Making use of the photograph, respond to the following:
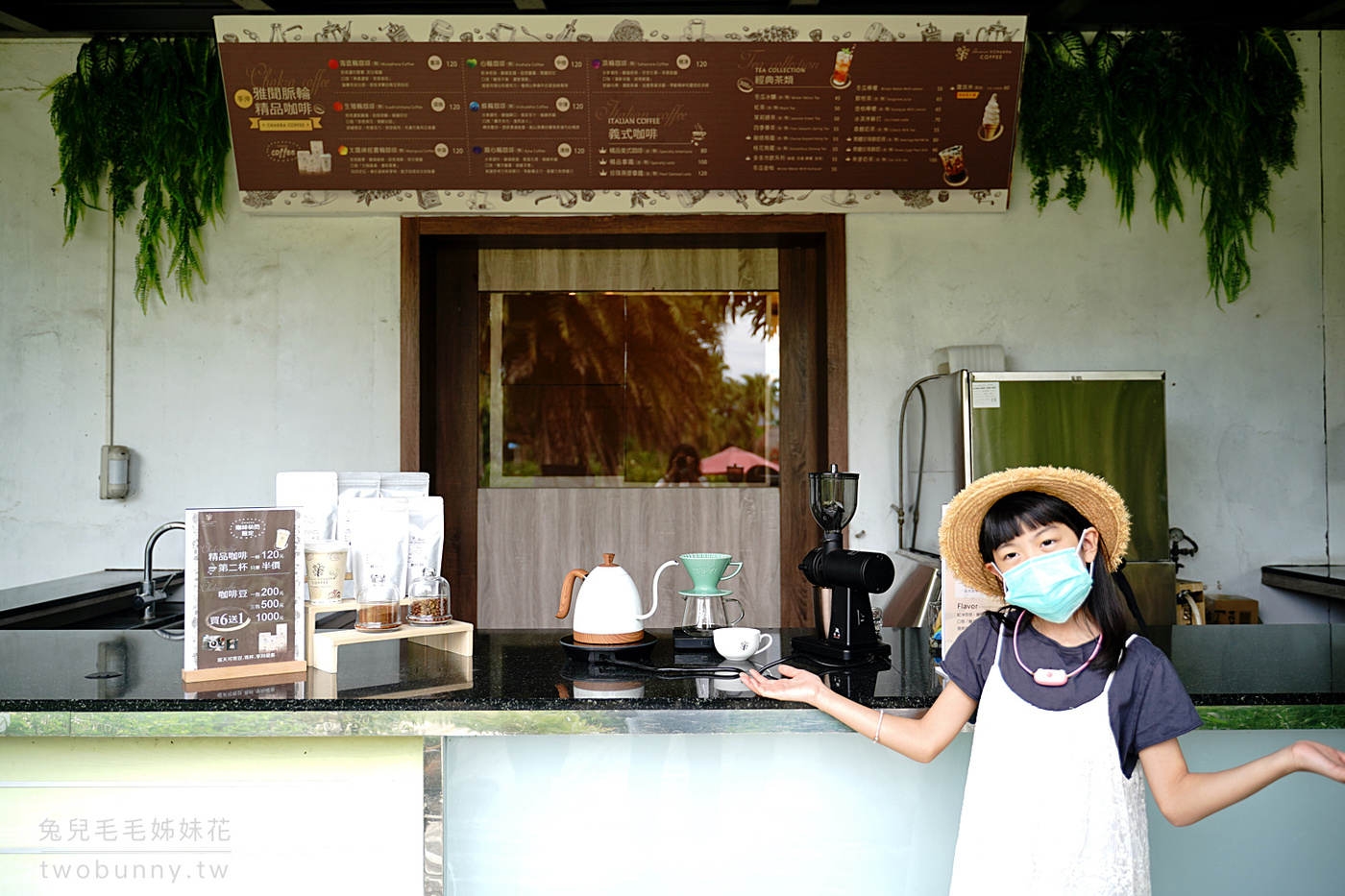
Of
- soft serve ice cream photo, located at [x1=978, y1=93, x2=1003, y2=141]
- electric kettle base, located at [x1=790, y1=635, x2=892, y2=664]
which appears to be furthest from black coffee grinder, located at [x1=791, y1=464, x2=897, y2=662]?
soft serve ice cream photo, located at [x1=978, y1=93, x2=1003, y2=141]

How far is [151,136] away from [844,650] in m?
3.29

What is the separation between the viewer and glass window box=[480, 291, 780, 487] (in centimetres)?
377

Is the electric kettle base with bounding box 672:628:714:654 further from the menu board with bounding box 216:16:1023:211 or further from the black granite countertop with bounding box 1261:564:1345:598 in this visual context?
the black granite countertop with bounding box 1261:564:1345:598

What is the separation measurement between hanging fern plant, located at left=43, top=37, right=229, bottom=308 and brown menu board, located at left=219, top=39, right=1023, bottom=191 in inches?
8.4

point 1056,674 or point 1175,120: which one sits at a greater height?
point 1175,120

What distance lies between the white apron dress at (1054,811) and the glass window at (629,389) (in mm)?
2472

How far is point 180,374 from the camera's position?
11.6 feet

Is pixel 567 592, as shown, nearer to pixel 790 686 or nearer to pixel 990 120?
pixel 790 686

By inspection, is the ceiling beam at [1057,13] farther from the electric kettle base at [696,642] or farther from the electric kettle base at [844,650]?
the electric kettle base at [696,642]

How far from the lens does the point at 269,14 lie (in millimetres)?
3180

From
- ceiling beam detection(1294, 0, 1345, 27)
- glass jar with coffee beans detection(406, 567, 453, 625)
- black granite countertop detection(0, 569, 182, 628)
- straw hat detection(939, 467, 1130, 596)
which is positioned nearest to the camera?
straw hat detection(939, 467, 1130, 596)

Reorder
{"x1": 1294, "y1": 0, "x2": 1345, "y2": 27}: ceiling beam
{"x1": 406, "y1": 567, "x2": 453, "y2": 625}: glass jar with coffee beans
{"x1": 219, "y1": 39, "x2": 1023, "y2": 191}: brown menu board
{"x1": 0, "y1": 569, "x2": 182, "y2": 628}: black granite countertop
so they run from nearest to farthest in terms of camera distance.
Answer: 1. {"x1": 406, "y1": 567, "x2": 453, "y2": 625}: glass jar with coffee beans
2. {"x1": 0, "y1": 569, "x2": 182, "y2": 628}: black granite countertop
3. {"x1": 219, "y1": 39, "x2": 1023, "y2": 191}: brown menu board
4. {"x1": 1294, "y1": 0, "x2": 1345, "y2": 27}: ceiling beam

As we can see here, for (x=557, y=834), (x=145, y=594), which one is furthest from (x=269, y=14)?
(x=557, y=834)

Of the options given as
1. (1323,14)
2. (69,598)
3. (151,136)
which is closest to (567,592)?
(69,598)
